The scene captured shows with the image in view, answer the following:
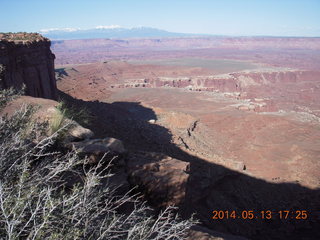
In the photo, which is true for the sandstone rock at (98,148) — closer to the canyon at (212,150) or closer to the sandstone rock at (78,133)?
the canyon at (212,150)

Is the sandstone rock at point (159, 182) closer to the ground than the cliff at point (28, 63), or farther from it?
closer to the ground

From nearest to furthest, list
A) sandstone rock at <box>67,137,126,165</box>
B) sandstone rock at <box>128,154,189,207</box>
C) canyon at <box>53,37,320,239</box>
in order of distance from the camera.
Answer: sandstone rock at <box>128,154,189,207</box>
sandstone rock at <box>67,137,126,165</box>
canyon at <box>53,37,320,239</box>

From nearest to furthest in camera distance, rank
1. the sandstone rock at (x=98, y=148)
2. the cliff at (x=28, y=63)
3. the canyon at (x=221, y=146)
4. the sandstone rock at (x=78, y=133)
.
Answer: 1. the sandstone rock at (x=98, y=148)
2. the canyon at (x=221, y=146)
3. the sandstone rock at (x=78, y=133)
4. the cliff at (x=28, y=63)

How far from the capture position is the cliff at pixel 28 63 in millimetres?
11242

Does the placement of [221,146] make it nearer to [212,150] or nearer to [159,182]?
[212,150]

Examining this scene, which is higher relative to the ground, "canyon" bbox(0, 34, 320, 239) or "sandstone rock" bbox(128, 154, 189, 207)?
"sandstone rock" bbox(128, 154, 189, 207)

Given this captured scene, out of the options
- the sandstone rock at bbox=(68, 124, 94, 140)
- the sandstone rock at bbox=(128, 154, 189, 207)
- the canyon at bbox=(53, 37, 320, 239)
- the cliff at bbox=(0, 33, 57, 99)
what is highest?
the cliff at bbox=(0, 33, 57, 99)

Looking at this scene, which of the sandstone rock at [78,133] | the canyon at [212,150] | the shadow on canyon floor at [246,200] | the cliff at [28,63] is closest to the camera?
the canyon at [212,150]

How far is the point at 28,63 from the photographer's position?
12664 millimetres

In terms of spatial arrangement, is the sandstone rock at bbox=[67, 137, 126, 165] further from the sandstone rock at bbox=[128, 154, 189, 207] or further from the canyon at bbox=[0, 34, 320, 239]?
the sandstone rock at bbox=[128, 154, 189, 207]

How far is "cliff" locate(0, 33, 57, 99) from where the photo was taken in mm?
11242

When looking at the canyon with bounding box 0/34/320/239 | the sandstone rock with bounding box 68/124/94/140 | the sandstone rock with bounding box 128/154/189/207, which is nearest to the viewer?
the sandstone rock with bounding box 128/154/189/207

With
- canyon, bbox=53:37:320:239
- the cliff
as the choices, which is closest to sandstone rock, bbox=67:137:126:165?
canyon, bbox=53:37:320:239

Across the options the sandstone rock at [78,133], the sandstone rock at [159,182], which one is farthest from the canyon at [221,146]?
the sandstone rock at [78,133]
